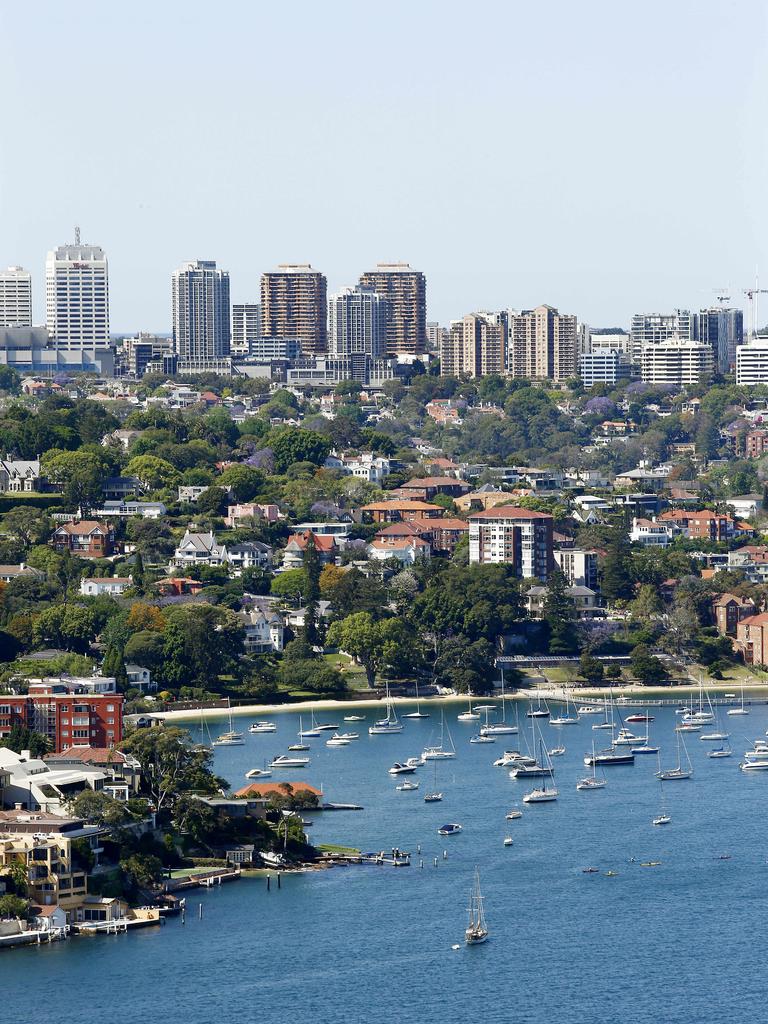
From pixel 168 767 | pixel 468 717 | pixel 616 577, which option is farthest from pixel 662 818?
pixel 616 577

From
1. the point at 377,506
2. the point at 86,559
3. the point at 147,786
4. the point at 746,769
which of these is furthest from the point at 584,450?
the point at 147,786

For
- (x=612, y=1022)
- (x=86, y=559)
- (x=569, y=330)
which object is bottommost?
(x=612, y=1022)

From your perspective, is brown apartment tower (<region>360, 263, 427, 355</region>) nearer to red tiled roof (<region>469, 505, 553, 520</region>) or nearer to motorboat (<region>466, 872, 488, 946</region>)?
red tiled roof (<region>469, 505, 553, 520</region>)

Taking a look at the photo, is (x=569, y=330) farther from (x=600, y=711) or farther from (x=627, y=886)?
(x=627, y=886)

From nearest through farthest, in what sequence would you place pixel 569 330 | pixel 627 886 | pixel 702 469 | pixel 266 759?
pixel 627 886 → pixel 266 759 → pixel 702 469 → pixel 569 330

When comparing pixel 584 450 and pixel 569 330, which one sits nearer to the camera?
pixel 584 450

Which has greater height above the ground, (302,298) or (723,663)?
(302,298)

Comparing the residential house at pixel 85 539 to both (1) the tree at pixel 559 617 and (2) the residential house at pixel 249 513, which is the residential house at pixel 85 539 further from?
(1) the tree at pixel 559 617

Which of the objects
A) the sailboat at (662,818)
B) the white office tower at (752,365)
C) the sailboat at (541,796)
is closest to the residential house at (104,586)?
the sailboat at (541,796)
